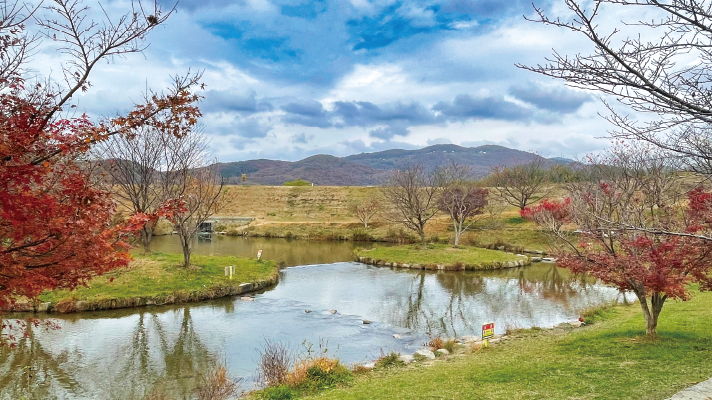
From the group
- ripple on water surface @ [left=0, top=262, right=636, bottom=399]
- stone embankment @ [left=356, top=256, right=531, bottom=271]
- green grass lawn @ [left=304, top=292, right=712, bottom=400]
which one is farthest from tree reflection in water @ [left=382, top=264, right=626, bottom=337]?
green grass lawn @ [left=304, top=292, right=712, bottom=400]

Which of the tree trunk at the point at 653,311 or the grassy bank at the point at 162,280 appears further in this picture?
the grassy bank at the point at 162,280

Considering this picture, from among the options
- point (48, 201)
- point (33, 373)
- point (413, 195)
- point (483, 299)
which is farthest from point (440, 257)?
point (48, 201)

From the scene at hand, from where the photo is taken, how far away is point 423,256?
28.6m

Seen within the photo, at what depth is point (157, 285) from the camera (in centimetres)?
1800

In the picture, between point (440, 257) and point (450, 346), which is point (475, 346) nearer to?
point (450, 346)

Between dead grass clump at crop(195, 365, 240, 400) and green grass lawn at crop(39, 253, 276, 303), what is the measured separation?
7854mm

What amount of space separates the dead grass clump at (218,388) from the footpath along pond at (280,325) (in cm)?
34

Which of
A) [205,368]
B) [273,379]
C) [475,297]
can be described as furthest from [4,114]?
[475,297]

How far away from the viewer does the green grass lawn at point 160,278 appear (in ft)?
54.9

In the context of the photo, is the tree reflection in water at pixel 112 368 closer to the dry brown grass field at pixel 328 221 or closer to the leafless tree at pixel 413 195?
the dry brown grass field at pixel 328 221

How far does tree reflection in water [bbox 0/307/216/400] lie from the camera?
9.23 m

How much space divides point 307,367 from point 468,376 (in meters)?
3.17

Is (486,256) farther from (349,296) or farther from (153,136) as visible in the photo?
(153,136)

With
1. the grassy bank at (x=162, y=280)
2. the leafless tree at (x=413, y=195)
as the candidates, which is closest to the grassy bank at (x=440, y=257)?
the leafless tree at (x=413, y=195)
